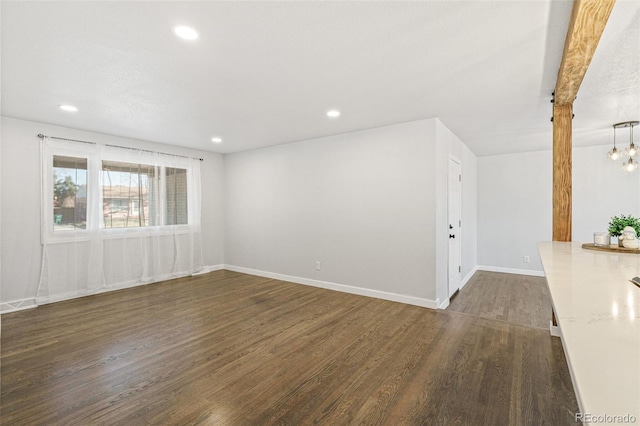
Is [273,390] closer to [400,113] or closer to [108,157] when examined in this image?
[400,113]

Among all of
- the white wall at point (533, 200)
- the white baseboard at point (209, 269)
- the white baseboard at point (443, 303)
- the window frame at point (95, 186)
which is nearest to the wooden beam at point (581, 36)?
the white baseboard at point (443, 303)

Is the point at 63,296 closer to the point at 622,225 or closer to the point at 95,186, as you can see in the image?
the point at 95,186

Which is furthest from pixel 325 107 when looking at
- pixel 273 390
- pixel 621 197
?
pixel 621 197

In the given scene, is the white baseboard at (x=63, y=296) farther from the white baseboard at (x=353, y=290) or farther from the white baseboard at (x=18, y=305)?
the white baseboard at (x=353, y=290)

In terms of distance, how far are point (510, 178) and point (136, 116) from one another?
6.68 m

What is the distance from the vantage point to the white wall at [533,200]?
5234mm

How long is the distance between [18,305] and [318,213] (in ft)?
14.0

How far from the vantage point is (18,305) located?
12.9 feet

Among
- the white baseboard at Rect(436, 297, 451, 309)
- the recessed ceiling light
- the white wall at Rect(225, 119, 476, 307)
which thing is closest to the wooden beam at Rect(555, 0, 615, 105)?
the white wall at Rect(225, 119, 476, 307)

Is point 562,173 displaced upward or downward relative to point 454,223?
upward

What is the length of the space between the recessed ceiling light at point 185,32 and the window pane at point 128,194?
12.1ft

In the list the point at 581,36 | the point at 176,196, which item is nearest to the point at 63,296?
the point at 176,196

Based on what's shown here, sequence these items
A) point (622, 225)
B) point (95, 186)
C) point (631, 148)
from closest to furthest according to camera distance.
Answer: point (622, 225) < point (631, 148) < point (95, 186)

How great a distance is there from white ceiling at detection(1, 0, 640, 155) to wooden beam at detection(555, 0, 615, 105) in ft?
0.44
